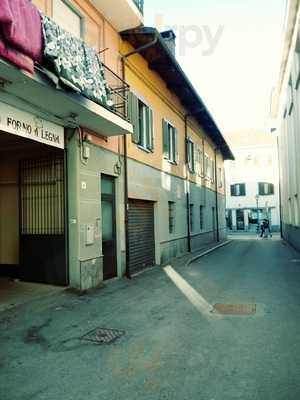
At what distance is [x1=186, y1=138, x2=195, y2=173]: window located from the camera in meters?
20.0

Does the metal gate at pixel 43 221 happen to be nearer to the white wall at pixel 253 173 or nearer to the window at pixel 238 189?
the white wall at pixel 253 173

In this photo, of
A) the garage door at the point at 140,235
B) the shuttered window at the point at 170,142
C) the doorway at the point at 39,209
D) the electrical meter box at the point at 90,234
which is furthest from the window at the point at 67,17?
the shuttered window at the point at 170,142

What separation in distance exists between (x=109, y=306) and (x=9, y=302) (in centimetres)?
185

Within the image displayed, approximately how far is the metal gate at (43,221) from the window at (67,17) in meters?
2.91

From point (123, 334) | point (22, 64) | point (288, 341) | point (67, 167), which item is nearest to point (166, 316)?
point (123, 334)

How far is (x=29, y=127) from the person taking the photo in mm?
7688

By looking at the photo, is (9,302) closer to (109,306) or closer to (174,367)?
(109,306)

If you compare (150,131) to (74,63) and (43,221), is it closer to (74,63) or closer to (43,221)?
(43,221)

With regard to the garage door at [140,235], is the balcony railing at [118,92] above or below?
above

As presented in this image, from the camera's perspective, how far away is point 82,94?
770 centimetres

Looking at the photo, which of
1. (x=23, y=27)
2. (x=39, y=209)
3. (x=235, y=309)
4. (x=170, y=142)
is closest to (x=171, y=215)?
(x=170, y=142)

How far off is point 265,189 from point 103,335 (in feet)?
143

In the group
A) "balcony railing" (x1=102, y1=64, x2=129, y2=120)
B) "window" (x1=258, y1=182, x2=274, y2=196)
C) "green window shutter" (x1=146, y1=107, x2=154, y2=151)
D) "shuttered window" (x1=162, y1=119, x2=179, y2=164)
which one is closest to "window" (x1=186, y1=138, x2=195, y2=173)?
"shuttered window" (x1=162, y1=119, x2=179, y2=164)

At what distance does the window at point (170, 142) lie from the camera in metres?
15.9
